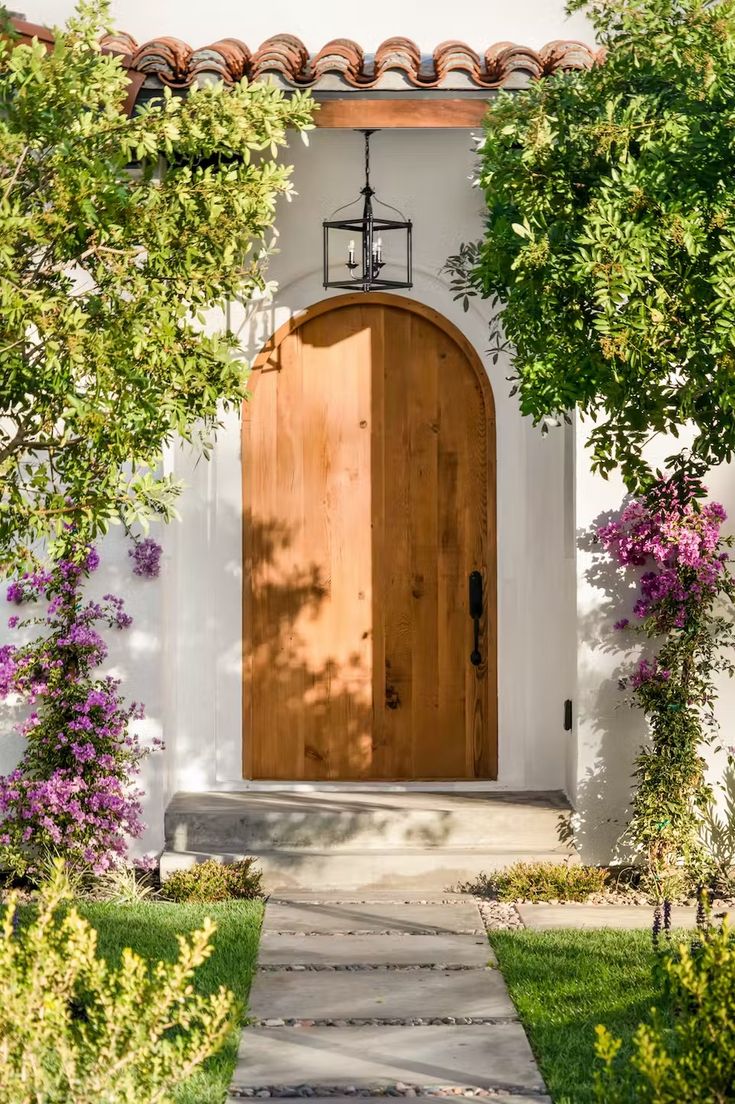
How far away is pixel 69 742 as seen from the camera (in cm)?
769

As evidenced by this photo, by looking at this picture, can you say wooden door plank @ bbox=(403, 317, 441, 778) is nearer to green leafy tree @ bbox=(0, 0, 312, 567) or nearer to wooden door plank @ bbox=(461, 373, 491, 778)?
wooden door plank @ bbox=(461, 373, 491, 778)

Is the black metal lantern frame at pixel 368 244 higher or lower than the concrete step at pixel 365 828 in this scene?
higher

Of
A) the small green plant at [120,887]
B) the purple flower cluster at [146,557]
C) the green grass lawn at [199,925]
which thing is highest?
the purple flower cluster at [146,557]

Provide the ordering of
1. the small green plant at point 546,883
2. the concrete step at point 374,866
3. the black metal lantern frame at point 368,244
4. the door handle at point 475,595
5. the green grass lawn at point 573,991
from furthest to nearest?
the door handle at point 475,595 → the black metal lantern frame at point 368,244 → the concrete step at point 374,866 → the small green plant at point 546,883 → the green grass lawn at point 573,991

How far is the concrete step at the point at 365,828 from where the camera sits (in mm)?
7930

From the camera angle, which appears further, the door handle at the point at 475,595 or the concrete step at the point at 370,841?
the door handle at the point at 475,595

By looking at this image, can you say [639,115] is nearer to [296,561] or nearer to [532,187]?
[532,187]

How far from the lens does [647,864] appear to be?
7648 mm

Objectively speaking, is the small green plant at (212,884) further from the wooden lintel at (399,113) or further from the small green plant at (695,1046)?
the wooden lintel at (399,113)

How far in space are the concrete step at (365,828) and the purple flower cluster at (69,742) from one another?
1.31 ft

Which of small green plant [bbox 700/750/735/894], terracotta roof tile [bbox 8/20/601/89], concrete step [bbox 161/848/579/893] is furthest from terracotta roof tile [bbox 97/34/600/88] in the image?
concrete step [bbox 161/848/579/893]

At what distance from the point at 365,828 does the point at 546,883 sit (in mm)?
1047

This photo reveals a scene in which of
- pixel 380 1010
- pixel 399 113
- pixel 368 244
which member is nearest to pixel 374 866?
pixel 380 1010

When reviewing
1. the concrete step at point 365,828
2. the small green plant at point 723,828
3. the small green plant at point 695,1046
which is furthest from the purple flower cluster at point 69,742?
the small green plant at point 695,1046
